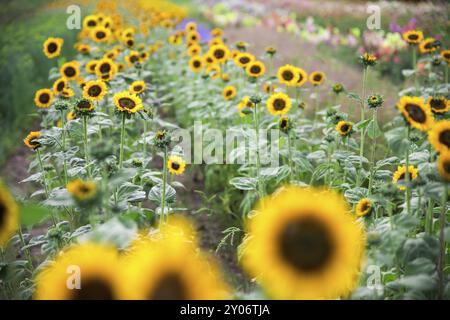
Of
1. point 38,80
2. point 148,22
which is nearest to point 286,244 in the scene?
point 38,80

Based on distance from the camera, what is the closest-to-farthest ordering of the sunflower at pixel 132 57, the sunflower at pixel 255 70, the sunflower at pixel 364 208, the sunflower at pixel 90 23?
the sunflower at pixel 364 208, the sunflower at pixel 255 70, the sunflower at pixel 132 57, the sunflower at pixel 90 23

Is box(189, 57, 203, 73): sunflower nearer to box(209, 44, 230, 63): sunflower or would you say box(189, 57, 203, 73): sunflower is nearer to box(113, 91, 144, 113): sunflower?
box(209, 44, 230, 63): sunflower

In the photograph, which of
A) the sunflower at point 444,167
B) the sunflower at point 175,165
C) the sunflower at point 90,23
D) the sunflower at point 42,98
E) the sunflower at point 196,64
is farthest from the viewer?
the sunflower at point 90,23

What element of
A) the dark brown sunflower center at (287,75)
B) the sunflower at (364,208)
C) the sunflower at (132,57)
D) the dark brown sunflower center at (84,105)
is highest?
the sunflower at (132,57)

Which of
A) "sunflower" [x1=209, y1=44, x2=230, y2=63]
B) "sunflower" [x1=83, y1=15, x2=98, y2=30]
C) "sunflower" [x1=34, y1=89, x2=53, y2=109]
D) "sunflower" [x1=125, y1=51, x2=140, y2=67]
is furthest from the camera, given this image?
"sunflower" [x1=83, y1=15, x2=98, y2=30]

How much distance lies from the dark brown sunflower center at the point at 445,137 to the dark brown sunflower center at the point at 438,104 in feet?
0.89

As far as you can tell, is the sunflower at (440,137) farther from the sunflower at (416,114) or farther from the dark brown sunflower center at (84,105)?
the dark brown sunflower center at (84,105)

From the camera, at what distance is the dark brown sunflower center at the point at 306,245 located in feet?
2.79

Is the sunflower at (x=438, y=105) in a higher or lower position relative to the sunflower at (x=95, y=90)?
lower

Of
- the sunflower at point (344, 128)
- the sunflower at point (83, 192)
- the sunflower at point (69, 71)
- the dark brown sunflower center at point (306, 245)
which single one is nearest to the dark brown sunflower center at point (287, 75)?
the sunflower at point (344, 128)

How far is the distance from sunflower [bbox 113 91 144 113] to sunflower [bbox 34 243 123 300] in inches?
41.5

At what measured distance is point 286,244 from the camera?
0.86 m

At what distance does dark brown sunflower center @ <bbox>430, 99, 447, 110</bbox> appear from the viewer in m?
1.50

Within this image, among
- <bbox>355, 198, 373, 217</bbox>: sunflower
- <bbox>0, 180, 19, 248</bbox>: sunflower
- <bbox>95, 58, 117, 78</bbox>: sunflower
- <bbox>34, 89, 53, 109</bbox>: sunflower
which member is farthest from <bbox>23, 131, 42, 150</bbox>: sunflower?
<bbox>355, 198, 373, 217</bbox>: sunflower
